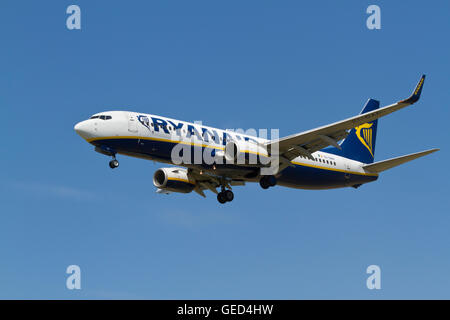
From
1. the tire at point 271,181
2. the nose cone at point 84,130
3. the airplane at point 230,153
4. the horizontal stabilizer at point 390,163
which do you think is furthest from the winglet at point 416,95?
the nose cone at point 84,130

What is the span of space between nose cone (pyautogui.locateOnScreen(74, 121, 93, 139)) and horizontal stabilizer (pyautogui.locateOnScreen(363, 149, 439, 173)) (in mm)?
20853

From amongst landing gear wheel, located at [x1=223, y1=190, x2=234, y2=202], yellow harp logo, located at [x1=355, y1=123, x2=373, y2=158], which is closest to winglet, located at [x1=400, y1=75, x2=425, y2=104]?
landing gear wheel, located at [x1=223, y1=190, x2=234, y2=202]

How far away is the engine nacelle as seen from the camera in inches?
1741

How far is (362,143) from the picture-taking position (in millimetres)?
49781

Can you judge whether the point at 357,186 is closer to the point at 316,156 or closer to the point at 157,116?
Result: the point at 316,156

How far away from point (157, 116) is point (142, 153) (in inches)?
104

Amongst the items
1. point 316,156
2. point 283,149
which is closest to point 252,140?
point 283,149

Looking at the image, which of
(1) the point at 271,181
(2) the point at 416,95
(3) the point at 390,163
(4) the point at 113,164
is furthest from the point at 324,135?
(4) the point at 113,164

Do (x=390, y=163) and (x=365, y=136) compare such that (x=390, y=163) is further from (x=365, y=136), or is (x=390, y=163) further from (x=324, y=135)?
(x=324, y=135)

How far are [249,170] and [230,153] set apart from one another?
8.49 feet

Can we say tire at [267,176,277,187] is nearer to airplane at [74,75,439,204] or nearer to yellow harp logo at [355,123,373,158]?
airplane at [74,75,439,204]

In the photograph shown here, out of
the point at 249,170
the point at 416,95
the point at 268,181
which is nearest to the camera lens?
the point at 416,95

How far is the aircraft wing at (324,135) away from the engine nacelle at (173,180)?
7.13 meters

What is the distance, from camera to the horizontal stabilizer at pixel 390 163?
4046 cm
